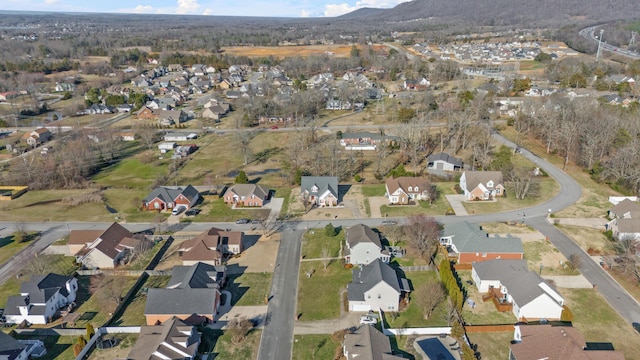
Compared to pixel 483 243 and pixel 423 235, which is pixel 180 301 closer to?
pixel 423 235

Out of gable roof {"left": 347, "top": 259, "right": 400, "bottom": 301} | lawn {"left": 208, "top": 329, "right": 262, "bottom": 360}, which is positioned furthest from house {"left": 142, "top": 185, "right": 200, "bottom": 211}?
gable roof {"left": 347, "top": 259, "right": 400, "bottom": 301}

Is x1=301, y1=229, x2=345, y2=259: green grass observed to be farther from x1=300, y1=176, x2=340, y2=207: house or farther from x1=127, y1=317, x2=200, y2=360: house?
x1=127, y1=317, x2=200, y2=360: house

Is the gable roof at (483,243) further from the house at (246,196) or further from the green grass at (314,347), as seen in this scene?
the house at (246,196)

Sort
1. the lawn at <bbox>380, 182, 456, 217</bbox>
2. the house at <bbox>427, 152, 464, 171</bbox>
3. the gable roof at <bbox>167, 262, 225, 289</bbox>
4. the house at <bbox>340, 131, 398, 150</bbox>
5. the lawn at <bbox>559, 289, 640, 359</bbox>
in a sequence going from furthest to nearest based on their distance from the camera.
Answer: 1. the house at <bbox>340, 131, 398, 150</bbox>
2. the house at <bbox>427, 152, 464, 171</bbox>
3. the lawn at <bbox>380, 182, 456, 217</bbox>
4. the gable roof at <bbox>167, 262, 225, 289</bbox>
5. the lawn at <bbox>559, 289, 640, 359</bbox>

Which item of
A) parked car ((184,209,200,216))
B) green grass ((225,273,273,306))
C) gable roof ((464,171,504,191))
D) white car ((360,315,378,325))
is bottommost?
green grass ((225,273,273,306))

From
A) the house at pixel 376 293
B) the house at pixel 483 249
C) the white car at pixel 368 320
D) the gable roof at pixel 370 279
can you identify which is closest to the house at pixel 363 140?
the house at pixel 483 249

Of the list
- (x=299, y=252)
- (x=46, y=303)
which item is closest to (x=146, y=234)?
(x=46, y=303)

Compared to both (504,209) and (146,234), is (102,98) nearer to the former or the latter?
(146,234)
